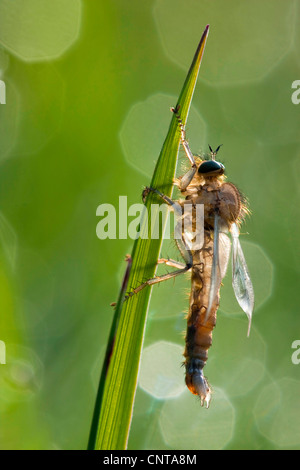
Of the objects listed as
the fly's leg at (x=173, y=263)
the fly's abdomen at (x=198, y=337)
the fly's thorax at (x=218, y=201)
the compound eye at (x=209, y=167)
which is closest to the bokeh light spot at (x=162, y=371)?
the fly's abdomen at (x=198, y=337)

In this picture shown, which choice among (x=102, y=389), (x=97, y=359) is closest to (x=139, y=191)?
(x=97, y=359)

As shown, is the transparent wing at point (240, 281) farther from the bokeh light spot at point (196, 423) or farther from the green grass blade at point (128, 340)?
the bokeh light spot at point (196, 423)

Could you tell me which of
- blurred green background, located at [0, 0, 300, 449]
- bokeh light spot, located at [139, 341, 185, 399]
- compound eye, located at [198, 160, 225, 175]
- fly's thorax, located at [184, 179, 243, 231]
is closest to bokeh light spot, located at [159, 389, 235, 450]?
blurred green background, located at [0, 0, 300, 449]

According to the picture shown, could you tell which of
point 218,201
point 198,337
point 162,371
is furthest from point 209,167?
point 162,371

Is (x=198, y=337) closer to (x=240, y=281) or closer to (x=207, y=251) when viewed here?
(x=240, y=281)

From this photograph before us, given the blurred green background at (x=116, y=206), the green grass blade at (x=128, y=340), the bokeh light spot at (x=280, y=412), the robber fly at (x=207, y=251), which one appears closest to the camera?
the green grass blade at (x=128, y=340)

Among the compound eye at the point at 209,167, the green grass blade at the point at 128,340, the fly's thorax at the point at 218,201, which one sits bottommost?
the green grass blade at the point at 128,340

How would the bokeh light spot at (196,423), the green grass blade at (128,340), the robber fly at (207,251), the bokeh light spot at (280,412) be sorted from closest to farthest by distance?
the green grass blade at (128,340) → the robber fly at (207,251) → the bokeh light spot at (196,423) → the bokeh light spot at (280,412)

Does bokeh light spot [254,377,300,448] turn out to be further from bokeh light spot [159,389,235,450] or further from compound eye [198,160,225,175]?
compound eye [198,160,225,175]

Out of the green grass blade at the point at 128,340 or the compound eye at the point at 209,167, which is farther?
the compound eye at the point at 209,167
